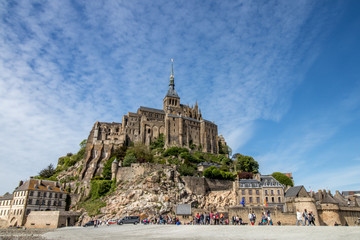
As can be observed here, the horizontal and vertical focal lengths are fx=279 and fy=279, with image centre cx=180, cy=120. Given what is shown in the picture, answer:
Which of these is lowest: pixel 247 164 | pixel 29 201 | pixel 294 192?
pixel 29 201

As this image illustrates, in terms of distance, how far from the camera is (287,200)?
43.4m

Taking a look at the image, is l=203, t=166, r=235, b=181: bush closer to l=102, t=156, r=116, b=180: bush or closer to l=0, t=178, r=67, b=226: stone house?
l=102, t=156, r=116, b=180: bush

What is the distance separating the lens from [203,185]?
53719 mm

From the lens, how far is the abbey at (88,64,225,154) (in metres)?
77.9

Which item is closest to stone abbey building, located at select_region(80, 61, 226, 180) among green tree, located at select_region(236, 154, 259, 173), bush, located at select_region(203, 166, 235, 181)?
green tree, located at select_region(236, 154, 259, 173)

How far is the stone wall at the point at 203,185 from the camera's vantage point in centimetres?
5262

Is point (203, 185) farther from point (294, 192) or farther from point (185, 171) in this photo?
point (294, 192)

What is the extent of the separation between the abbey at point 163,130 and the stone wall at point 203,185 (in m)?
26.6

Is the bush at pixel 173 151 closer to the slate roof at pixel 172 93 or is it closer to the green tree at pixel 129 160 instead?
the green tree at pixel 129 160

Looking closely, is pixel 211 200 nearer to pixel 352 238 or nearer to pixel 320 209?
pixel 320 209

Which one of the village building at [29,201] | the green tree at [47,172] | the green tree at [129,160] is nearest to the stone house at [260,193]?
the green tree at [129,160]

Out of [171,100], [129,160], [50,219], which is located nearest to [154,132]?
[171,100]

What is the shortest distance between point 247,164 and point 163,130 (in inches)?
1089

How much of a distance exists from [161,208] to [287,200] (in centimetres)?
1984
